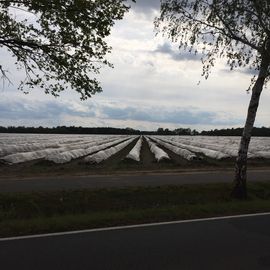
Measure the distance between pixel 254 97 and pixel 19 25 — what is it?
7.64 meters

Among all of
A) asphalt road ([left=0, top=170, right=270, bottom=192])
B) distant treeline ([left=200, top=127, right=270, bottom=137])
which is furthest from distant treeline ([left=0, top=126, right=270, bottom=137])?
asphalt road ([left=0, top=170, right=270, bottom=192])

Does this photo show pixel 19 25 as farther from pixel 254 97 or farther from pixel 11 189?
pixel 254 97

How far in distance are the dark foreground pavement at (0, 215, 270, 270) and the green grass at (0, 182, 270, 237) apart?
1208 mm

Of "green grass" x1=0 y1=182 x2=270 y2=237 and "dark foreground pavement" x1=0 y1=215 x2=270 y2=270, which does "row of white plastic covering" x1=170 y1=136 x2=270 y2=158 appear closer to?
"green grass" x1=0 y1=182 x2=270 y2=237

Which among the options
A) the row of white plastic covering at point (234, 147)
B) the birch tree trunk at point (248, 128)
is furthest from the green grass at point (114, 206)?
the row of white plastic covering at point (234, 147)

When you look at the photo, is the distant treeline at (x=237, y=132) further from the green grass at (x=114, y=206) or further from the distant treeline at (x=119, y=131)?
the green grass at (x=114, y=206)

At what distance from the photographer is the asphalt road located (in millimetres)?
16938

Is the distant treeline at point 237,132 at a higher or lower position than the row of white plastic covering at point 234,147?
higher

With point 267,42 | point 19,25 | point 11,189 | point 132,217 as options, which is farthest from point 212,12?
point 11,189

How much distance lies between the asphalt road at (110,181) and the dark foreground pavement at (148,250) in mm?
7096

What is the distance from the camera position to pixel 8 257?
25.4 feet

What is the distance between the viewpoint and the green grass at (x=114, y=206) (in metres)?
11.0

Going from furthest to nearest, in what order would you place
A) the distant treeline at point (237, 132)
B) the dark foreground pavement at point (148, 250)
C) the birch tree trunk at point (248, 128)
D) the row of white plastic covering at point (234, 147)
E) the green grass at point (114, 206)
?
the distant treeline at point (237, 132) < the row of white plastic covering at point (234, 147) < the birch tree trunk at point (248, 128) < the green grass at point (114, 206) < the dark foreground pavement at point (148, 250)

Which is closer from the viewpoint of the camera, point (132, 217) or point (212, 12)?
point (132, 217)
